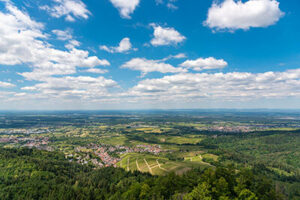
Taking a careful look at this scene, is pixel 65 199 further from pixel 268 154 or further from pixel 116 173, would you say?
pixel 268 154

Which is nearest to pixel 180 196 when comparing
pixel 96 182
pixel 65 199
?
pixel 65 199

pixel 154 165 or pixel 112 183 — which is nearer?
pixel 112 183

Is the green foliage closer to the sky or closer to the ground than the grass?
closer to the sky

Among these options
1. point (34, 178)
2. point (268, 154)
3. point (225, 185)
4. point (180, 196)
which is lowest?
point (268, 154)

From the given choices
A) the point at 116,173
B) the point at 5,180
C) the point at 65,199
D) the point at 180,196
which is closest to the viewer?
the point at 180,196

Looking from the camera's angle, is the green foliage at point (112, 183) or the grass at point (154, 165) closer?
the green foliage at point (112, 183)

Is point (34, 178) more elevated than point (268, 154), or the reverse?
point (34, 178)

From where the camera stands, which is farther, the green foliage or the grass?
the grass

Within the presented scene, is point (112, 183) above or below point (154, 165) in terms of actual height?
above

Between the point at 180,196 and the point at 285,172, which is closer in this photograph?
the point at 180,196

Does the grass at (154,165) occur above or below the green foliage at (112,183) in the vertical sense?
below

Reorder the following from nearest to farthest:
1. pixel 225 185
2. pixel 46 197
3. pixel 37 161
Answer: pixel 225 185
pixel 46 197
pixel 37 161
